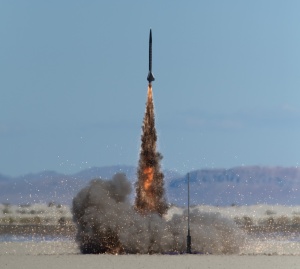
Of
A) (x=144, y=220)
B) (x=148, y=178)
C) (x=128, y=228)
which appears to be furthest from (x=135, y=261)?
(x=148, y=178)

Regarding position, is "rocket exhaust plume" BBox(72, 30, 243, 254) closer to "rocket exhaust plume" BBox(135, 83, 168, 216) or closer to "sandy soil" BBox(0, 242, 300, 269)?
"rocket exhaust plume" BBox(135, 83, 168, 216)

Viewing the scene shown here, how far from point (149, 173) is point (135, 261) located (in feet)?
25.7

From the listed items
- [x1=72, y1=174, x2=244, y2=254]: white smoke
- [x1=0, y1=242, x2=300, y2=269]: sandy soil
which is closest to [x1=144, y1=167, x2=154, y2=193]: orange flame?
[x1=72, y1=174, x2=244, y2=254]: white smoke

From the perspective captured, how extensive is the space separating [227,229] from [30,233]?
23193 millimetres

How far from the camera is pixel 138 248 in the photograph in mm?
47094

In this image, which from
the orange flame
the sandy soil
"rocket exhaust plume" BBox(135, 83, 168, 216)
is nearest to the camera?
the sandy soil

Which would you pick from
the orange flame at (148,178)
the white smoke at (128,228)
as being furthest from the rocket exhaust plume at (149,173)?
the white smoke at (128,228)

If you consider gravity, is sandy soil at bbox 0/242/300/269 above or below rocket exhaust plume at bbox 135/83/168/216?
below

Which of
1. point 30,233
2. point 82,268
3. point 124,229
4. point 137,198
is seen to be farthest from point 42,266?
point 30,233

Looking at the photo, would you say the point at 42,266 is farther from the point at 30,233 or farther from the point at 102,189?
the point at 30,233

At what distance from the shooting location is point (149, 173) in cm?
4978

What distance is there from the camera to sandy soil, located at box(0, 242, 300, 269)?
40.6 meters

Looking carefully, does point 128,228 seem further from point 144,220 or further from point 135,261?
point 135,261

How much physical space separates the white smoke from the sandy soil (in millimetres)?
1389
